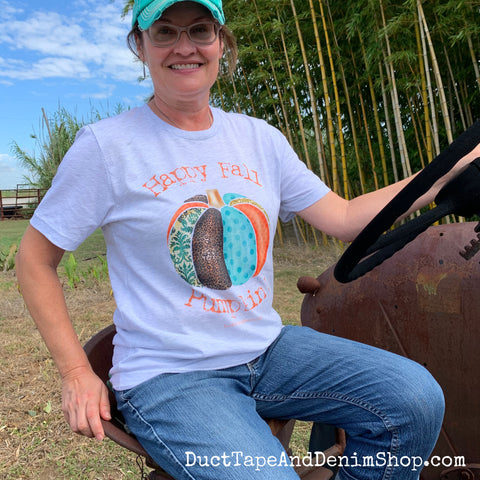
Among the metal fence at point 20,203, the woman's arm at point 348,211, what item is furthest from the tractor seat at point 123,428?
the metal fence at point 20,203

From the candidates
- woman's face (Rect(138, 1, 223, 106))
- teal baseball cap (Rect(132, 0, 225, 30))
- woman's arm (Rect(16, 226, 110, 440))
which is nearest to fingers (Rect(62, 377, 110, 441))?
woman's arm (Rect(16, 226, 110, 440))

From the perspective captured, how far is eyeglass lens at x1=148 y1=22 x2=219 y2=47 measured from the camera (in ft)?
3.79

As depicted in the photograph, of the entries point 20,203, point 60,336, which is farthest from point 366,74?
point 20,203

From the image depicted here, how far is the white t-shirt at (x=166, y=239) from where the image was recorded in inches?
41.9

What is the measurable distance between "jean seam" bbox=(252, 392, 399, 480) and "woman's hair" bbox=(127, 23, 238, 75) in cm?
94

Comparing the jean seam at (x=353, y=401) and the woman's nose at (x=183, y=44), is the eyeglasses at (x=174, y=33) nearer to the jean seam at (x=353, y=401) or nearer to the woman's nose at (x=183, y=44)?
the woman's nose at (x=183, y=44)

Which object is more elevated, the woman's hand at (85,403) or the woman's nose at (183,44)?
the woman's nose at (183,44)

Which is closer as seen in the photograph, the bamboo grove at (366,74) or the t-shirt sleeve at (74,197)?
the t-shirt sleeve at (74,197)

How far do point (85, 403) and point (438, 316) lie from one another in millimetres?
815

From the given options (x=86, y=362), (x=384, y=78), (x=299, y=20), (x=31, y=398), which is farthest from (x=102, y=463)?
(x=299, y=20)

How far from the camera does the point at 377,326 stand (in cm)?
128

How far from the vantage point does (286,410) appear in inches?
43.2

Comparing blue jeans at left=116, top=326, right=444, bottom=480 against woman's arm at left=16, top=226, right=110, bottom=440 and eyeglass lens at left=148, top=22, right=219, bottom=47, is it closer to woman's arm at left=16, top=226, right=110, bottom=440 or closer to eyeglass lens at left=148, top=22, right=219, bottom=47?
woman's arm at left=16, top=226, right=110, bottom=440

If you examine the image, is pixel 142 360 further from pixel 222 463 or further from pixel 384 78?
pixel 384 78
